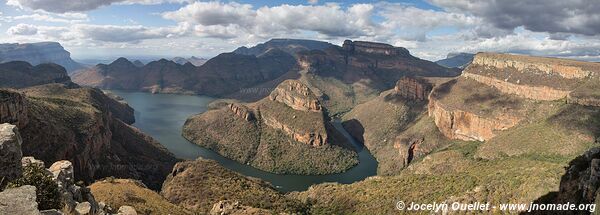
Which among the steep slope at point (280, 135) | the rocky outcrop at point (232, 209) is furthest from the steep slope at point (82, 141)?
the steep slope at point (280, 135)

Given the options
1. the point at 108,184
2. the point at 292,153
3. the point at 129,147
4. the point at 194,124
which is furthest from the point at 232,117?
the point at 108,184

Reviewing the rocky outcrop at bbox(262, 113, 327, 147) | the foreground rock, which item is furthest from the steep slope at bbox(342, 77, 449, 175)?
the foreground rock

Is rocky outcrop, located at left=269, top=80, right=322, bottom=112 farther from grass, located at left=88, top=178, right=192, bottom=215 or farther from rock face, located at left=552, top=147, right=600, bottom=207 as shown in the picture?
rock face, located at left=552, top=147, right=600, bottom=207

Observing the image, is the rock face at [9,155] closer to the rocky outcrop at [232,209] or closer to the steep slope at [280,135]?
the rocky outcrop at [232,209]

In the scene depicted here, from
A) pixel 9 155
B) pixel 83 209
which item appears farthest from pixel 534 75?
pixel 9 155

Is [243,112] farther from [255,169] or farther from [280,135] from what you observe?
[255,169]

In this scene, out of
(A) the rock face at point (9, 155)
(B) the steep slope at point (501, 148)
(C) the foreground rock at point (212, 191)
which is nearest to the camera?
(A) the rock face at point (9, 155)
